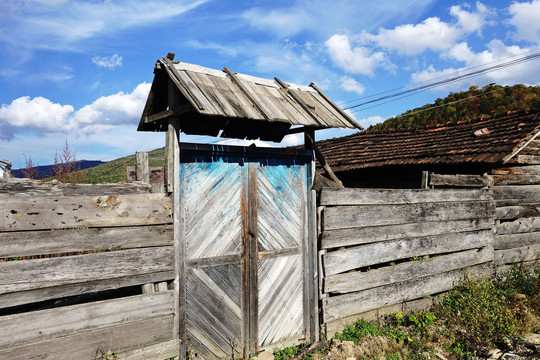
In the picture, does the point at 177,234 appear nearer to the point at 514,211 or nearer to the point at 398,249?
the point at 398,249

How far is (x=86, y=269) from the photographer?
12.7 ft

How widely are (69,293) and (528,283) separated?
752 cm

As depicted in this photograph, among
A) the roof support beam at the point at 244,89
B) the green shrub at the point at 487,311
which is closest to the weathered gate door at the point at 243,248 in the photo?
the roof support beam at the point at 244,89

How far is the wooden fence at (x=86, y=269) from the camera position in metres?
3.58

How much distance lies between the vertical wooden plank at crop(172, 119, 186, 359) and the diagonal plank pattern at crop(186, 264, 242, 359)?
0.09 metres

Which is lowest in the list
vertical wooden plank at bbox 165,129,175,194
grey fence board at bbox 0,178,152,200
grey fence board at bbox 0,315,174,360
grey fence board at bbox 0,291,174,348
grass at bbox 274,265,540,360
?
grass at bbox 274,265,540,360

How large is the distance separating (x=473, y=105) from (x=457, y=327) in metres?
30.9

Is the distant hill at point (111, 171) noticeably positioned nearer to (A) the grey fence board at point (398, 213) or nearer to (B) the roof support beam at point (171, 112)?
(B) the roof support beam at point (171, 112)

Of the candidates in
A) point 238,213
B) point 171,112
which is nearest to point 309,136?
point 238,213

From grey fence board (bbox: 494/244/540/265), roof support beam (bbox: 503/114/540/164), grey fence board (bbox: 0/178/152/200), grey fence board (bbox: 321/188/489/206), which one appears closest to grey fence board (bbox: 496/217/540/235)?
grey fence board (bbox: 494/244/540/265)

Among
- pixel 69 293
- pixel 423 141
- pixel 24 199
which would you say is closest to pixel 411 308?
pixel 69 293

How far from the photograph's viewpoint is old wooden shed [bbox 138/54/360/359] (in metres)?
4.58

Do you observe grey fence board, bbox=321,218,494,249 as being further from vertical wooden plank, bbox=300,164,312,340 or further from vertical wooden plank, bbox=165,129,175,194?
vertical wooden plank, bbox=165,129,175,194

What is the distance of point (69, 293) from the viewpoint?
3.82 m
